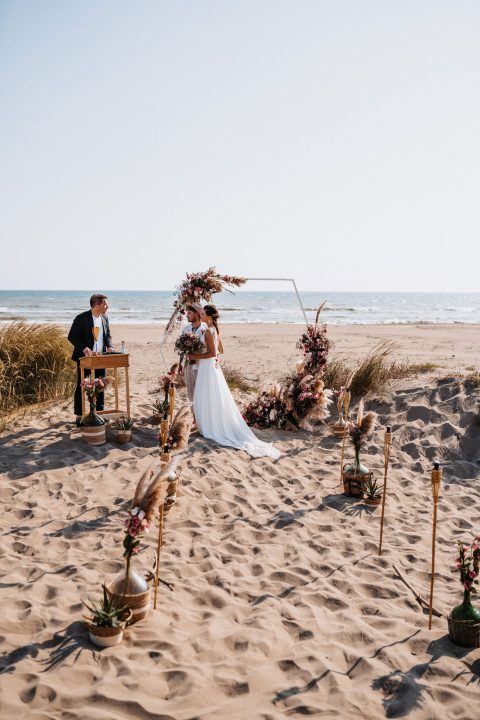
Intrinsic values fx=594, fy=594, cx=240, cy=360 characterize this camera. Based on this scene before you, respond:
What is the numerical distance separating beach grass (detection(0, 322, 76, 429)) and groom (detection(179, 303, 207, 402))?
86.6 inches

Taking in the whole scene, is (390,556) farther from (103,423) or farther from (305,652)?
(103,423)

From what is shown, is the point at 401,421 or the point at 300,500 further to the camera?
the point at 401,421

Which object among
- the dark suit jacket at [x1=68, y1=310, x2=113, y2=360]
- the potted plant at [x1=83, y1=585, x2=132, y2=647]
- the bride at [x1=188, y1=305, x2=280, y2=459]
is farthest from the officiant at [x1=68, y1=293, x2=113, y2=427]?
the potted plant at [x1=83, y1=585, x2=132, y2=647]

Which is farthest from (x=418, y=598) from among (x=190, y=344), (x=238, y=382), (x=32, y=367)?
(x=238, y=382)

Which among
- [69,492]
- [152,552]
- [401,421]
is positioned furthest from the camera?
[401,421]

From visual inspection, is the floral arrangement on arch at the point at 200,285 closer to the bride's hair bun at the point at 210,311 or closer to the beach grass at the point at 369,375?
the bride's hair bun at the point at 210,311

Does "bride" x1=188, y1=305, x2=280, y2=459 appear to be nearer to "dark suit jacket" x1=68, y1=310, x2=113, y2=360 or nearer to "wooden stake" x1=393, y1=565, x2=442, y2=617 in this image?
"dark suit jacket" x1=68, y1=310, x2=113, y2=360

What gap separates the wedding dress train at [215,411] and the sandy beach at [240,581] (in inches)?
13.1

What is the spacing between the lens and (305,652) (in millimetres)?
3900

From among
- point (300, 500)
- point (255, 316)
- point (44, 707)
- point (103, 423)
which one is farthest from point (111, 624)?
point (255, 316)

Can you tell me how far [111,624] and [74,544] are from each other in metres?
1.72

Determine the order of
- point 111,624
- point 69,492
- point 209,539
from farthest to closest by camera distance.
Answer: point 69,492 < point 209,539 < point 111,624

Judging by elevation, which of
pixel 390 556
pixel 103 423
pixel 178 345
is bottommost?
pixel 390 556

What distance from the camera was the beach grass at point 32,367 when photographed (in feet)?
30.7
